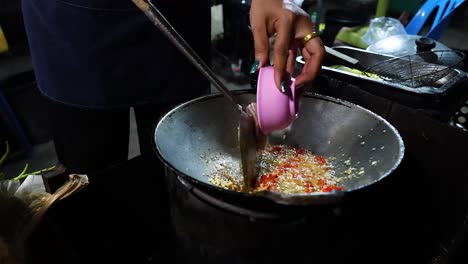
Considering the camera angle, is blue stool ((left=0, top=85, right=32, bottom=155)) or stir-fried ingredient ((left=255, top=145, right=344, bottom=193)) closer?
stir-fried ingredient ((left=255, top=145, right=344, bottom=193))

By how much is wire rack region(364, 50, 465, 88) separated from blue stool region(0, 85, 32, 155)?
1.91 meters

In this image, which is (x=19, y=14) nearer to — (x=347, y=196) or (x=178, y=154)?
(x=178, y=154)

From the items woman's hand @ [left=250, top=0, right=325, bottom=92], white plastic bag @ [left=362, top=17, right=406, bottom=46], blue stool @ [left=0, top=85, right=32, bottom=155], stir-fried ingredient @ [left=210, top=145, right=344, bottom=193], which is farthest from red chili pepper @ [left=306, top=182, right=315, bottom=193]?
blue stool @ [left=0, top=85, right=32, bottom=155]

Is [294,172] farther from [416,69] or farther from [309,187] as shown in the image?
[416,69]

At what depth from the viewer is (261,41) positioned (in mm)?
836

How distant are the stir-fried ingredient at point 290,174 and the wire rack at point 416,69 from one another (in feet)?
1.47

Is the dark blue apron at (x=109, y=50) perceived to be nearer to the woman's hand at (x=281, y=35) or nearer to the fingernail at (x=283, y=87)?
the woman's hand at (x=281, y=35)

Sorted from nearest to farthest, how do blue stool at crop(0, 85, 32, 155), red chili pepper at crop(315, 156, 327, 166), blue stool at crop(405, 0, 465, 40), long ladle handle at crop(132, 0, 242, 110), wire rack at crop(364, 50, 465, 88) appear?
long ladle handle at crop(132, 0, 242, 110), red chili pepper at crop(315, 156, 327, 166), wire rack at crop(364, 50, 465, 88), blue stool at crop(405, 0, 465, 40), blue stool at crop(0, 85, 32, 155)

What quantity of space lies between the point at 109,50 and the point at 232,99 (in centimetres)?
44

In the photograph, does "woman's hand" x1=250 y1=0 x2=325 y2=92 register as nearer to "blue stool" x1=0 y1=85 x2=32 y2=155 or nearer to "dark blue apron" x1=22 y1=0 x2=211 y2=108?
"dark blue apron" x1=22 y1=0 x2=211 y2=108

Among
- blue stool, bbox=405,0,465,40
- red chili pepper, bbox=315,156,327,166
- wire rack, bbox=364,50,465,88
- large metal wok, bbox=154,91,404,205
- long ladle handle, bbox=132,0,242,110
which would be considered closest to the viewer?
long ladle handle, bbox=132,0,242,110

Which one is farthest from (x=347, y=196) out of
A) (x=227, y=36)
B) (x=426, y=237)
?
(x=227, y=36)

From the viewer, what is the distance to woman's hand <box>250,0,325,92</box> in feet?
2.57

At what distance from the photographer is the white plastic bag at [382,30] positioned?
1.93 m
